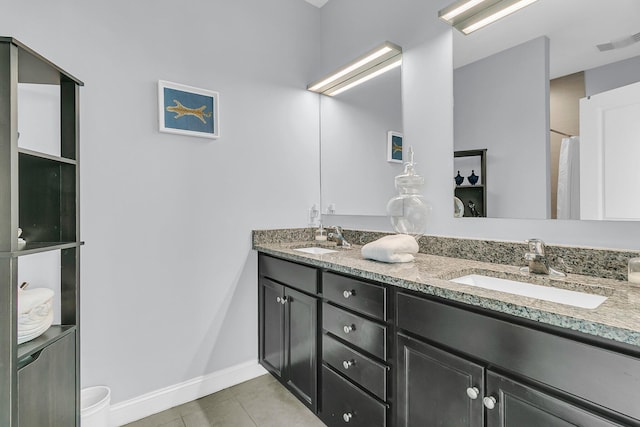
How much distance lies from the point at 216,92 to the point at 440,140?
140 centimetres

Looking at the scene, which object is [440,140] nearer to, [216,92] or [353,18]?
[353,18]

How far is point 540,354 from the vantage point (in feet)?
2.77

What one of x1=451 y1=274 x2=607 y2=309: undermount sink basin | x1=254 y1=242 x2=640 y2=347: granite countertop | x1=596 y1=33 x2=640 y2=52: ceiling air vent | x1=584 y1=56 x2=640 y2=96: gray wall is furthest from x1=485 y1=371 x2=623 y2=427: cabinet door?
x1=596 y1=33 x2=640 y2=52: ceiling air vent

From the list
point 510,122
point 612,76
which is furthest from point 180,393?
point 612,76

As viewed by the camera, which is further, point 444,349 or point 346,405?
point 346,405

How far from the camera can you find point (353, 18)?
7.68 ft

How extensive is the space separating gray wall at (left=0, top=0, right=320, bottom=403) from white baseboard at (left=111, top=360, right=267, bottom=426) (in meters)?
0.04

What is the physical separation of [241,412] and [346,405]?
28.7 inches

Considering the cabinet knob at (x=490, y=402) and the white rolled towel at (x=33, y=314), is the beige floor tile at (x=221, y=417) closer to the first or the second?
the white rolled towel at (x=33, y=314)

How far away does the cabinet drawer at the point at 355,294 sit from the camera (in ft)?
4.27

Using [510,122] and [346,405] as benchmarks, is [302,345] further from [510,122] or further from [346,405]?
[510,122]

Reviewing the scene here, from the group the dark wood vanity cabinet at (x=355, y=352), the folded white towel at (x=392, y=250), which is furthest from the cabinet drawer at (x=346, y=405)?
the folded white towel at (x=392, y=250)

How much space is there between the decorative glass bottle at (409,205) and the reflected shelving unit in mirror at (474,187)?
213 millimetres

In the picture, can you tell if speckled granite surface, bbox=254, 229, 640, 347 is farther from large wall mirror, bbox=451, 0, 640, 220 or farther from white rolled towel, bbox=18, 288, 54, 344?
white rolled towel, bbox=18, 288, 54, 344
